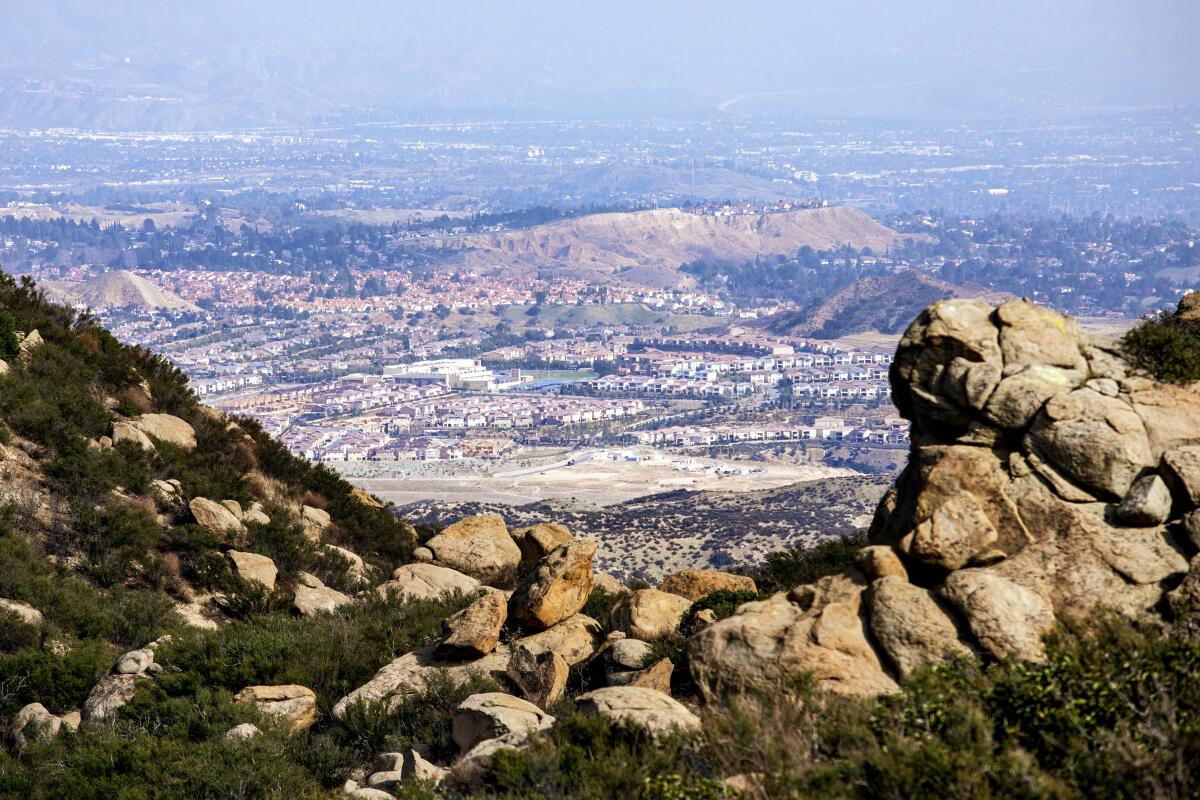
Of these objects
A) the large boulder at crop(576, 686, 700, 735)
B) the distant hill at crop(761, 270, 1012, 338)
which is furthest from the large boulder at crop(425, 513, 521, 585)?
the distant hill at crop(761, 270, 1012, 338)

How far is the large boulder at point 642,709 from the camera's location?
8.80 meters

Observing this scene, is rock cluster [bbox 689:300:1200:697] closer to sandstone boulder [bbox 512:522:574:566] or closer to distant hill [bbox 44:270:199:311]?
sandstone boulder [bbox 512:522:574:566]

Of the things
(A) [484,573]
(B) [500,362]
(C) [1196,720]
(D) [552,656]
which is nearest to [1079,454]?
(C) [1196,720]

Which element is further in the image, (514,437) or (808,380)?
(808,380)

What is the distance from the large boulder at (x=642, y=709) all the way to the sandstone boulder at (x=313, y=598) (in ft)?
20.6

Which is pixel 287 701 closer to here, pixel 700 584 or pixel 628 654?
pixel 628 654

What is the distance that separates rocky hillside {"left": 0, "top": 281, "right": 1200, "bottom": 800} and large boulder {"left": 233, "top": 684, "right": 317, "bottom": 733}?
0.11ft

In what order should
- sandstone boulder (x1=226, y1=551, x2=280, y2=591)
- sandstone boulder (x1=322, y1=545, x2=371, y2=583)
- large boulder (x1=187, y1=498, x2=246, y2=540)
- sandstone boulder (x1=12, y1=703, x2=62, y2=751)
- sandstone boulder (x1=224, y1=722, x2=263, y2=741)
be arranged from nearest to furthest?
sandstone boulder (x1=224, y1=722, x2=263, y2=741), sandstone boulder (x1=12, y1=703, x2=62, y2=751), sandstone boulder (x1=226, y1=551, x2=280, y2=591), large boulder (x1=187, y1=498, x2=246, y2=540), sandstone boulder (x1=322, y1=545, x2=371, y2=583)

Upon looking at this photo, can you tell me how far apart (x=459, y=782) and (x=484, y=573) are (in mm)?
9572

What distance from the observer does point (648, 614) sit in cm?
1368

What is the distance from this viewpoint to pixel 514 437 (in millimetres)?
109438

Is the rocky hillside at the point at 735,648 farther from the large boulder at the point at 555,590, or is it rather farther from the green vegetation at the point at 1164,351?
the green vegetation at the point at 1164,351

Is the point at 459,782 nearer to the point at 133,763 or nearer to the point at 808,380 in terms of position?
the point at 133,763

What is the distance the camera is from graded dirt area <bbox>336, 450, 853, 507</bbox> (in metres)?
77.4
